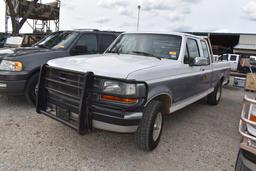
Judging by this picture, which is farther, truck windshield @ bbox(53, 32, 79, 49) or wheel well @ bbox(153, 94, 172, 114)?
truck windshield @ bbox(53, 32, 79, 49)

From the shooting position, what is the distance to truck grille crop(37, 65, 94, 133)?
108 inches

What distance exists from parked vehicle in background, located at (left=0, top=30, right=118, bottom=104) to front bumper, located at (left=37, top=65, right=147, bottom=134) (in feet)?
5.79

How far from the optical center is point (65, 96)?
3.08 m

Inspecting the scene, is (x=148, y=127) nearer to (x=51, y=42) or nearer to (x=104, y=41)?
(x=104, y=41)

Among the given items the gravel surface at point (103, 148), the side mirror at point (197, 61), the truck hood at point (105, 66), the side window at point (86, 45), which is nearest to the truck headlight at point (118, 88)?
the truck hood at point (105, 66)

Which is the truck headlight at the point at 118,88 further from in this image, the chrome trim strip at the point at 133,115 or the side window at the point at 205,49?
the side window at the point at 205,49

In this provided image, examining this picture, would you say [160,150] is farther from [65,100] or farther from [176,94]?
[65,100]

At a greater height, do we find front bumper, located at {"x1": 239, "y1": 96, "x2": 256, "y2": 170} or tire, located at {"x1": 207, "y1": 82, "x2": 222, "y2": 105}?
front bumper, located at {"x1": 239, "y1": 96, "x2": 256, "y2": 170}

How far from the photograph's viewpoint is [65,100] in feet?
10.0

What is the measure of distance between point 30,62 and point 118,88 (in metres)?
2.73

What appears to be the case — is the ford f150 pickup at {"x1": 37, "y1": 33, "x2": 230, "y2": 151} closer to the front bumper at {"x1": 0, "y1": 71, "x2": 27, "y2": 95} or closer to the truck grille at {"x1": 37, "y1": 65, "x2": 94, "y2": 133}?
the truck grille at {"x1": 37, "y1": 65, "x2": 94, "y2": 133}

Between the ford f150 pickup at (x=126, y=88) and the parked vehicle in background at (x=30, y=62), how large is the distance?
134 centimetres

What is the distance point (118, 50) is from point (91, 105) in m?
1.88

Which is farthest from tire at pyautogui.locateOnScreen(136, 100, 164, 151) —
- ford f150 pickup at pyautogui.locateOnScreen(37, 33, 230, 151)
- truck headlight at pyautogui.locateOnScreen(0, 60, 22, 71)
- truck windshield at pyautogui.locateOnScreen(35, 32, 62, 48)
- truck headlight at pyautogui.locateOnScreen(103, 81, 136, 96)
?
truck windshield at pyautogui.locateOnScreen(35, 32, 62, 48)
